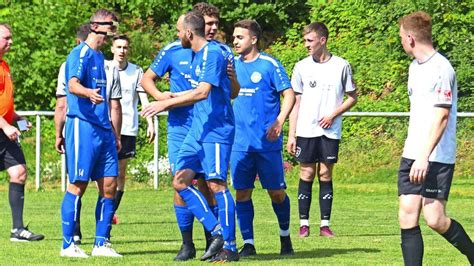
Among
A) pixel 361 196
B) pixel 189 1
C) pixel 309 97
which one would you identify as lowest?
pixel 361 196

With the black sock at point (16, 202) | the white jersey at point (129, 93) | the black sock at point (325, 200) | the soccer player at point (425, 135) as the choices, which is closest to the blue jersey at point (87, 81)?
the black sock at point (16, 202)

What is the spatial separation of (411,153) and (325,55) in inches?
208

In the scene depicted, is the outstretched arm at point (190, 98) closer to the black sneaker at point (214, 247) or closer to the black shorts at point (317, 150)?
the black sneaker at point (214, 247)

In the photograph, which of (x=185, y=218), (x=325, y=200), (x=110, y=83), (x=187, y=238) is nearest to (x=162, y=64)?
(x=185, y=218)

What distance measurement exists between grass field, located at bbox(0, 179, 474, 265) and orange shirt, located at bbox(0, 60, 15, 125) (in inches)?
50.8

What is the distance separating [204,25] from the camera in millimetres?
11938

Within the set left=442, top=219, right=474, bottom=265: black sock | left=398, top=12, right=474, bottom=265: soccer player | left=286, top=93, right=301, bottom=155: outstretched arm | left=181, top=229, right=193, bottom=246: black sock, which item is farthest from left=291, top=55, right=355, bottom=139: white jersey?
left=398, top=12, right=474, bottom=265: soccer player

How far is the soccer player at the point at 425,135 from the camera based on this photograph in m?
9.98

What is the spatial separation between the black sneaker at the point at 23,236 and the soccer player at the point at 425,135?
5.14 meters

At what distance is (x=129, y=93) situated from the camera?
16250 millimetres

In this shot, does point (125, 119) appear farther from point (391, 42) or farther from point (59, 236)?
point (391, 42)

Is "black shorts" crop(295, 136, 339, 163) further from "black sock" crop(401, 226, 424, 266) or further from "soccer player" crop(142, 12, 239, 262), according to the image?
"black sock" crop(401, 226, 424, 266)

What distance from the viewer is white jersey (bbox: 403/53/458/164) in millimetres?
10000

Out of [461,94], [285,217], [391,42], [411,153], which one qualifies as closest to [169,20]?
[391,42]
